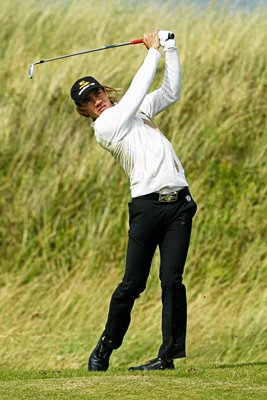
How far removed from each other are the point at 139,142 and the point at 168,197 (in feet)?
1.41

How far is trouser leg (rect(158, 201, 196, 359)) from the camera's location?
8211 mm

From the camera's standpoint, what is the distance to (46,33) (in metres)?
15.6

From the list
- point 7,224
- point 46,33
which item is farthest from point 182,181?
point 46,33

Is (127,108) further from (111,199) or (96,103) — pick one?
(111,199)

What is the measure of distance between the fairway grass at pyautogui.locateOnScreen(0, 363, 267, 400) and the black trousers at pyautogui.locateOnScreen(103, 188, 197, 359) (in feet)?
1.28

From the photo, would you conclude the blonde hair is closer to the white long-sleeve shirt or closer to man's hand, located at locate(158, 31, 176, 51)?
the white long-sleeve shirt

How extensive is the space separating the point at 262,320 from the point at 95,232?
2.44 meters

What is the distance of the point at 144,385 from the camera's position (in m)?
7.50

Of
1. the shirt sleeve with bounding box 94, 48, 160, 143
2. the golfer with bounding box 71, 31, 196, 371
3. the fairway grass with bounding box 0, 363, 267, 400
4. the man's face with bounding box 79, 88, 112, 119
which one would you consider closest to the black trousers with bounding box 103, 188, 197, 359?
the golfer with bounding box 71, 31, 196, 371

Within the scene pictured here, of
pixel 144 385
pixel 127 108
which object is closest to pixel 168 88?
pixel 127 108

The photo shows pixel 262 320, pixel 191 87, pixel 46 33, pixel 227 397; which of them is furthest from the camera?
pixel 46 33

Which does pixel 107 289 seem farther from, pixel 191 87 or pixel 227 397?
pixel 227 397

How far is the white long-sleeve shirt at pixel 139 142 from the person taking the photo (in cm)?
805

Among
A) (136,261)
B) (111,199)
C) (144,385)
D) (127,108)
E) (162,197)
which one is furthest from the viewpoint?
(111,199)
